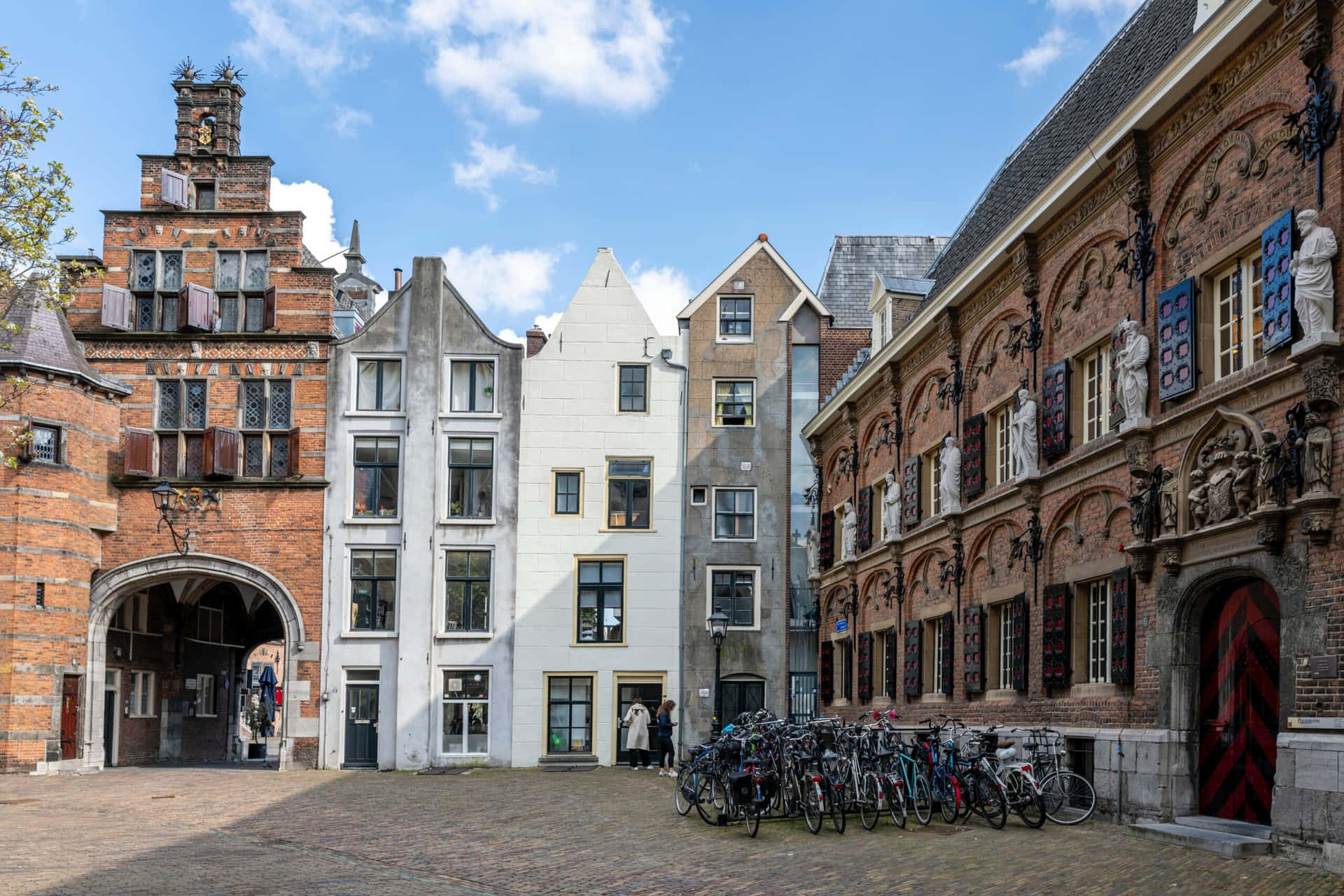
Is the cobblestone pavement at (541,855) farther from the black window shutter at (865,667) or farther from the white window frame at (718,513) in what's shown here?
the white window frame at (718,513)

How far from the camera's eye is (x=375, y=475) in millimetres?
33438

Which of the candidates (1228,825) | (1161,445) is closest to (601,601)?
(1161,445)

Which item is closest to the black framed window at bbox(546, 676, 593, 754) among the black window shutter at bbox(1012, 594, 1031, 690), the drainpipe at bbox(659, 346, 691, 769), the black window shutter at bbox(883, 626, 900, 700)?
the drainpipe at bbox(659, 346, 691, 769)

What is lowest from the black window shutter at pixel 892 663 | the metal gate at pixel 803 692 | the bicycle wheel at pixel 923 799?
the metal gate at pixel 803 692

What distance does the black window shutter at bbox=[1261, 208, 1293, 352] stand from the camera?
42.2 feet

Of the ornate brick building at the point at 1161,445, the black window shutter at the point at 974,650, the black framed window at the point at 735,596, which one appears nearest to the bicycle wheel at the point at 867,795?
the ornate brick building at the point at 1161,445

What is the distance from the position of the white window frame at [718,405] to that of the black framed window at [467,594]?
6796 mm

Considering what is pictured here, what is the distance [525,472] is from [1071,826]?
2028 centimetres

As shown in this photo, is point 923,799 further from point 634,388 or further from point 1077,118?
point 634,388

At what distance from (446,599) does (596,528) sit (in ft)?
13.1

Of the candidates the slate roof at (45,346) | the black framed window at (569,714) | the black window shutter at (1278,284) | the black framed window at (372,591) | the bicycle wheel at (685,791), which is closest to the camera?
the black window shutter at (1278,284)

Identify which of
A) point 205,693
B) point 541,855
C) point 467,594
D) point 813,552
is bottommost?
point 205,693

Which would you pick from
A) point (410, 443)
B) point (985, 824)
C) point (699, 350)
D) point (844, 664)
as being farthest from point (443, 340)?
point (985, 824)

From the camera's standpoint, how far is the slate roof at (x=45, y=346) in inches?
1163
